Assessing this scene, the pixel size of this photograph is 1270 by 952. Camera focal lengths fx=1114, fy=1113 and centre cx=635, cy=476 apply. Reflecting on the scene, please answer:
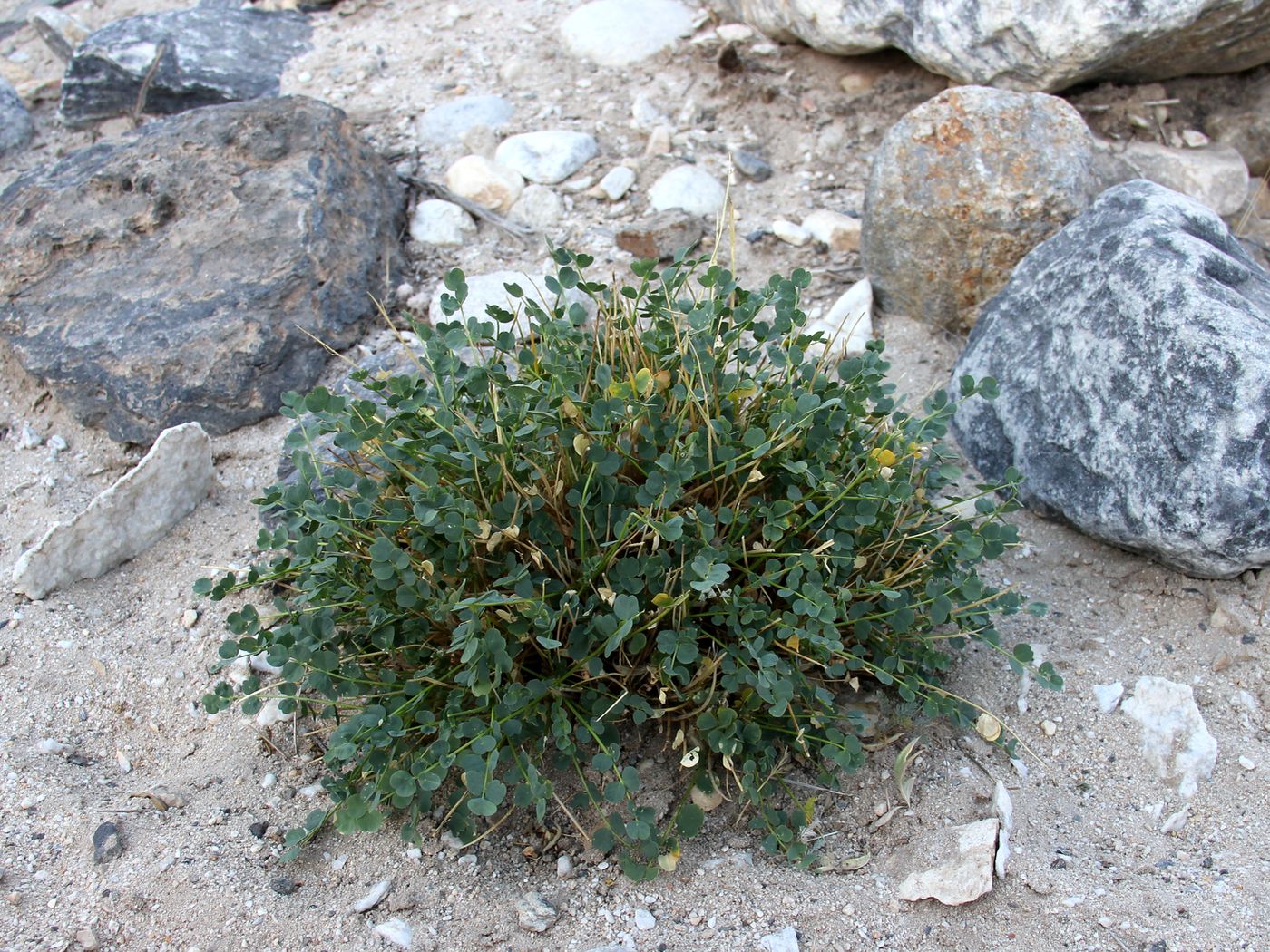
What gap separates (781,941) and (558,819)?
1.90 ft

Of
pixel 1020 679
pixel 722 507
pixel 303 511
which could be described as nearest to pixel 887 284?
pixel 1020 679

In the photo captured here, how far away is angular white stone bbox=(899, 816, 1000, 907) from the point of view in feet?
7.70

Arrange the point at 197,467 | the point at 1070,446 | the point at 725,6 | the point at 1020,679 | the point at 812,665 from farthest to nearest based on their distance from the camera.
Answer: the point at 725,6 < the point at 197,467 < the point at 1070,446 < the point at 1020,679 < the point at 812,665

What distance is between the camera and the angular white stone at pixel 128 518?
311cm

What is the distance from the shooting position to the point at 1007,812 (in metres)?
2.51

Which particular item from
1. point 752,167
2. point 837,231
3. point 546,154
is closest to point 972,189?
point 837,231

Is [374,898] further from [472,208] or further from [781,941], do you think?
[472,208]

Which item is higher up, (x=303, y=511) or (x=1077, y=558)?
(x=303, y=511)

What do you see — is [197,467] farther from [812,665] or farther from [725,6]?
[725,6]

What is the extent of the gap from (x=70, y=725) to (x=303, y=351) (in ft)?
4.98

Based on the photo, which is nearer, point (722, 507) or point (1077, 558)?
point (722, 507)

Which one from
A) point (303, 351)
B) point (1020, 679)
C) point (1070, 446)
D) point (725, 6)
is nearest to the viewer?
point (1020, 679)

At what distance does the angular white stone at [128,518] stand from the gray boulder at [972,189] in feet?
8.03

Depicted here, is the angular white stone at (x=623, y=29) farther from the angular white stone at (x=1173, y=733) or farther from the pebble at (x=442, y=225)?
the angular white stone at (x=1173, y=733)
